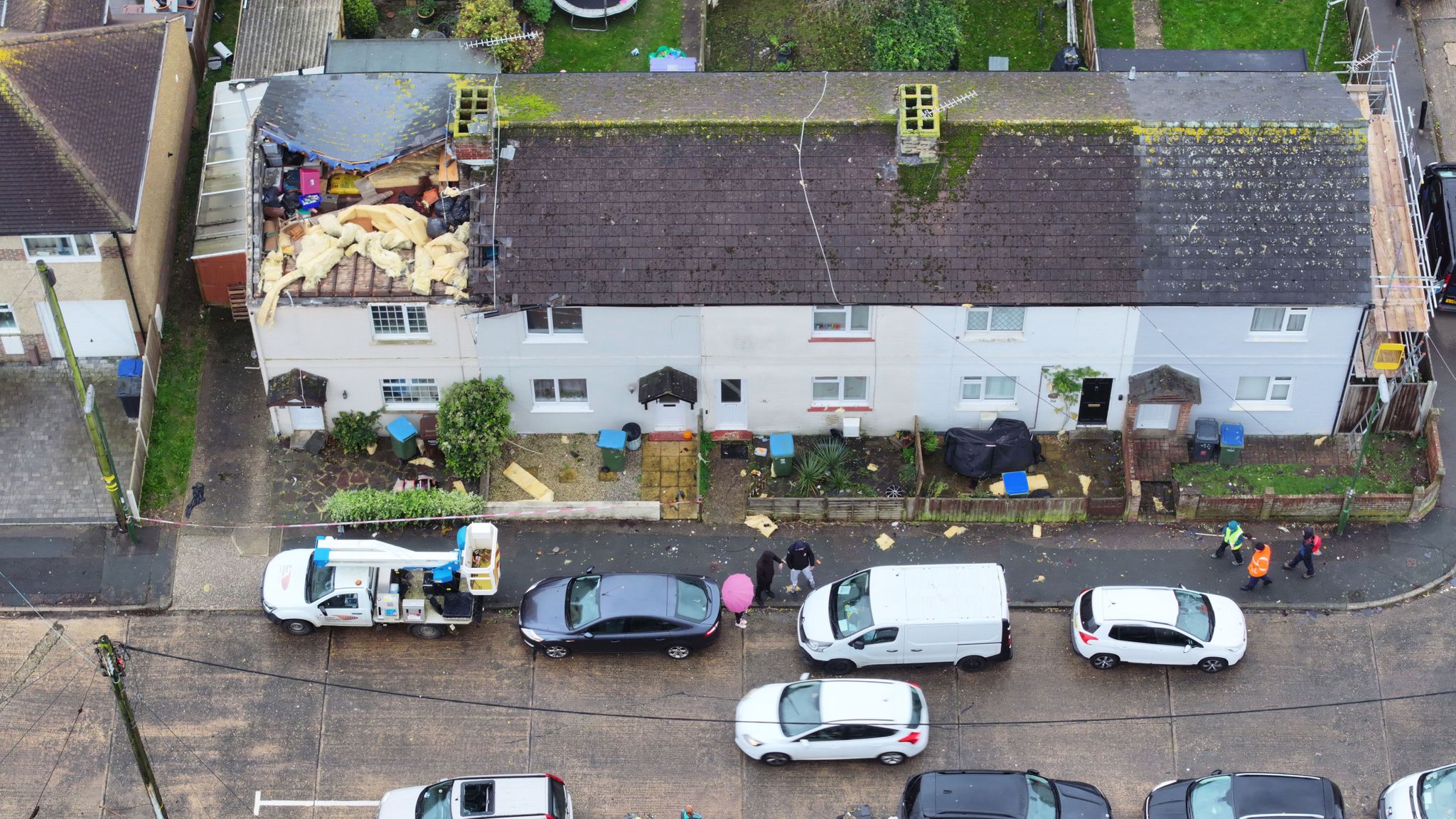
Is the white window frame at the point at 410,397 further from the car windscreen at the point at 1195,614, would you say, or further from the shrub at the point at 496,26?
the car windscreen at the point at 1195,614

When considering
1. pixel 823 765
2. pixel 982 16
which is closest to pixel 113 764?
pixel 823 765

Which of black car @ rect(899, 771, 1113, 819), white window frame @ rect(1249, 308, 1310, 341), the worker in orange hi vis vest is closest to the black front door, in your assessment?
white window frame @ rect(1249, 308, 1310, 341)

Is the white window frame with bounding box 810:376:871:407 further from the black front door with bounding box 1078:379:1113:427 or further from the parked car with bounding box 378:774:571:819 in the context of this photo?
the parked car with bounding box 378:774:571:819

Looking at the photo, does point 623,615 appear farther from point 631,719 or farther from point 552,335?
point 552,335

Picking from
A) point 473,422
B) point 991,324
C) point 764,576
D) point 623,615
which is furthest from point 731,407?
point 623,615

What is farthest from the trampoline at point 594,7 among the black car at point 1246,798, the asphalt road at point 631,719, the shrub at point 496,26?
the black car at point 1246,798

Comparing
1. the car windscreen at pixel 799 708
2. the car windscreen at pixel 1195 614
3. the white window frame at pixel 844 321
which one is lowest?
the car windscreen at pixel 799 708
